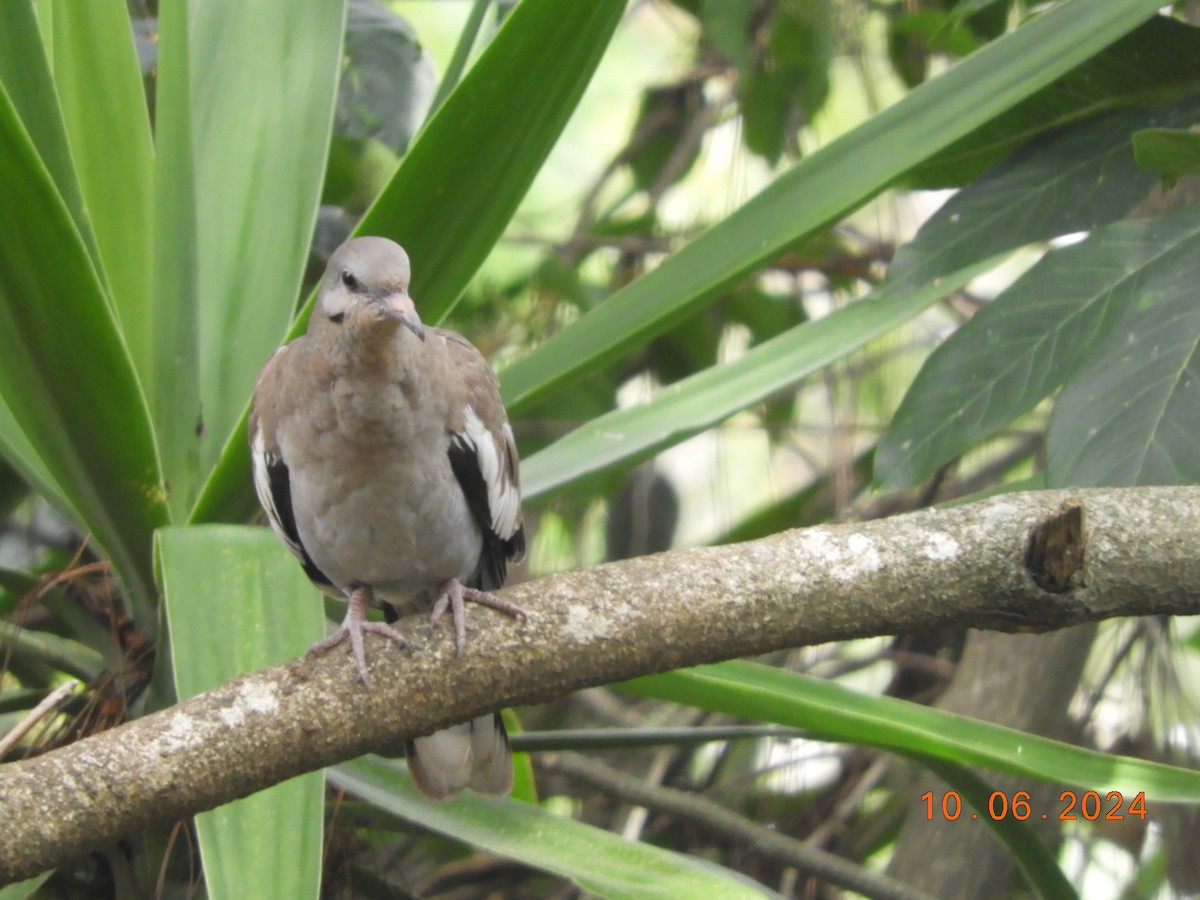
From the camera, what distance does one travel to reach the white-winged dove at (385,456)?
5.58 ft

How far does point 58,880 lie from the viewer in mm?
1732

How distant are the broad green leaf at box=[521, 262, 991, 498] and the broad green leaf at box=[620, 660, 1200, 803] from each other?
0.37 m

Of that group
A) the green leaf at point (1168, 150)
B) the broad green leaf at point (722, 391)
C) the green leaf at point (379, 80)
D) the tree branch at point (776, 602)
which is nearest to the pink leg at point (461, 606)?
the tree branch at point (776, 602)

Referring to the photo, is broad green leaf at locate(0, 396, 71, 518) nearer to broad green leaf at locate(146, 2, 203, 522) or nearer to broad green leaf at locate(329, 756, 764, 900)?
Answer: broad green leaf at locate(146, 2, 203, 522)

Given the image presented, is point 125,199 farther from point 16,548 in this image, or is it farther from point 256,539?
point 16,548

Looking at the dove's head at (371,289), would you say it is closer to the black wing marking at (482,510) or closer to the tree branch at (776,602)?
the black wing marking at (482,510)

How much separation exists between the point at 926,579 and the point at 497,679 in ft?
1.45

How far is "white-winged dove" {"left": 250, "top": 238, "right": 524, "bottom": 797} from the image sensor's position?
1.70 meters

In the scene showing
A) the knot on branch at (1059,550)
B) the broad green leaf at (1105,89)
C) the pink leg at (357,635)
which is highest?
the broad green leaf at (1105,89)

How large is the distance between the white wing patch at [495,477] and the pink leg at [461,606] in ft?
0.65

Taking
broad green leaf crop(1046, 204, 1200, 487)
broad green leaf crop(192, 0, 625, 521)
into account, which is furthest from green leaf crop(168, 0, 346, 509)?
broad green leaf crop(1046, 204, 1200, 487)

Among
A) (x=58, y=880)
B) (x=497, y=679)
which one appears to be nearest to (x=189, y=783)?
(x=497, y=679)

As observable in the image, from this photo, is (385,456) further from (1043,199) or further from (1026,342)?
(1043,199)

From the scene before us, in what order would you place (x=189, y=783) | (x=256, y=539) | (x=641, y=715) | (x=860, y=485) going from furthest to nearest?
(x=641, y=715) < (x=860, y=485) < (x=256, y=539) < (x=189, y=783)
